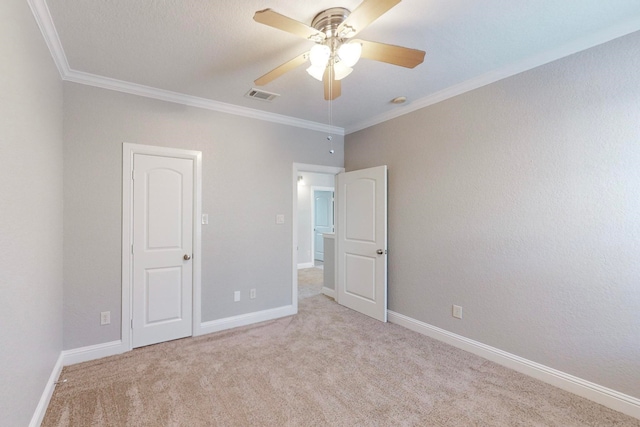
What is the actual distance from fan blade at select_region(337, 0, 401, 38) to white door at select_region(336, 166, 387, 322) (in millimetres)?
2099

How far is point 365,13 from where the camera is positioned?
151cm

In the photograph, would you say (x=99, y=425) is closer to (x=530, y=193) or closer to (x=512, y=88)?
(x=530, y=193)

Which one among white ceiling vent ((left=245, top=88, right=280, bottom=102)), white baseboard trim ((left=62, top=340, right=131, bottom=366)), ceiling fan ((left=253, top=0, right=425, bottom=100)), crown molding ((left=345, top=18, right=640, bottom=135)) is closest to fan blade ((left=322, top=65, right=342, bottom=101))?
ceiling fan ((left=253, top=0, right=425, bottom=100))

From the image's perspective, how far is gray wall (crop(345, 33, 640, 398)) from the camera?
2008 mm

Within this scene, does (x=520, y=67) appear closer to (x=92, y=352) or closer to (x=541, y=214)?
(x=541, y=214)

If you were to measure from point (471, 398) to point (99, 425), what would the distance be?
2505mm

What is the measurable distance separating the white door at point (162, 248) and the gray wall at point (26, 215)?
26.0 inches

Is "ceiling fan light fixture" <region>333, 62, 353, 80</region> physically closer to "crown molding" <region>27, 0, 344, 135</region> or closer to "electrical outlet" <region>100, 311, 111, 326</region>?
"crown molding" <region>27, 0, 344, 135</region>

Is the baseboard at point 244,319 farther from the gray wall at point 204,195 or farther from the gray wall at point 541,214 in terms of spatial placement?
the gray wall at point 541,214

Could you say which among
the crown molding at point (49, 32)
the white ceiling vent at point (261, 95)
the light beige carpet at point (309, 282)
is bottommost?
the light beige carpet at point (309, 282)

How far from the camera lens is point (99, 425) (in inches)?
72.5

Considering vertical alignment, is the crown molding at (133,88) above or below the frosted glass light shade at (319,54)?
above

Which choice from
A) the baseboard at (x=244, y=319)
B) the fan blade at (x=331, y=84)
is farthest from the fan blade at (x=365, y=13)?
the baseboard at (x=244, y=319)

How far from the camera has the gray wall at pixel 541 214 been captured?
6.59ft
